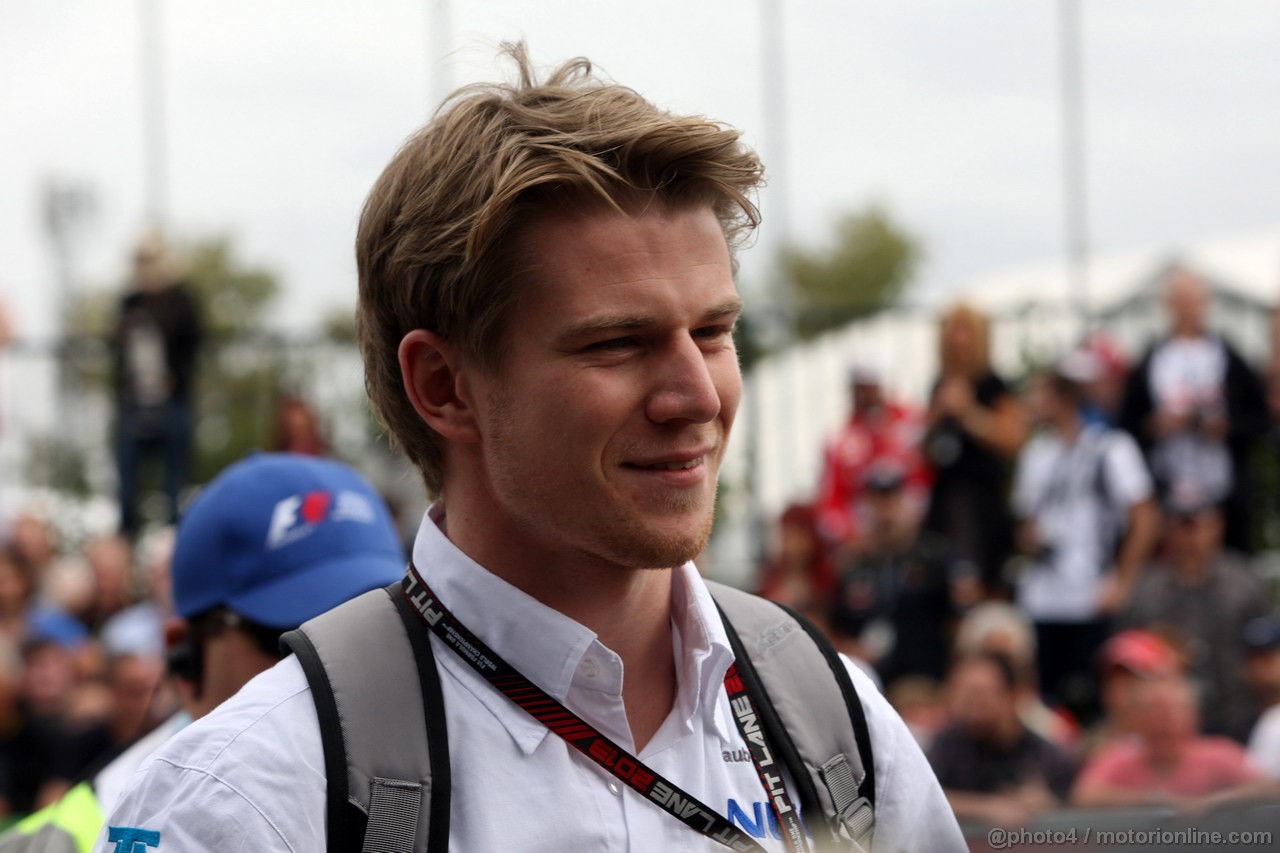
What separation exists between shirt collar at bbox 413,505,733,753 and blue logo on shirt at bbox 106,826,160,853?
0.38 m

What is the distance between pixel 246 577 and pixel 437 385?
0.80 metres

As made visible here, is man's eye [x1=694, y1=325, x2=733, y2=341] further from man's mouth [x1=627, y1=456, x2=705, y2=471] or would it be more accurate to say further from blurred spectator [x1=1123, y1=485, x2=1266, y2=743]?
blurred spectator [x1=1123, y1=485, x2=1266, y2=743]

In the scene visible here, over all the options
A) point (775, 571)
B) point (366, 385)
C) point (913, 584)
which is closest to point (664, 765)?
point (366, 385)

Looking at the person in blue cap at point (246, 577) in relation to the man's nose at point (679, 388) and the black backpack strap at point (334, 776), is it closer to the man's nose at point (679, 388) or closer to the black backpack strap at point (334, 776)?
the black backpack strap at point (334, 776)

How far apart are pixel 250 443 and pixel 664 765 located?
9333 mm

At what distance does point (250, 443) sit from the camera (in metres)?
10.8

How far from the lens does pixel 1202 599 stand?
6812mm

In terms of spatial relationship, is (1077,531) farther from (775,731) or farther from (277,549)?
(775,731)

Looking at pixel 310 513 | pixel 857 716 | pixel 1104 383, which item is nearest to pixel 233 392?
pixel 1104 383

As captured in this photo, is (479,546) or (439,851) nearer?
(439,851)

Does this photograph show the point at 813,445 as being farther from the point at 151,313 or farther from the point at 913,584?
the point at 151,313

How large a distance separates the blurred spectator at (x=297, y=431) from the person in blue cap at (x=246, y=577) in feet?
21.9

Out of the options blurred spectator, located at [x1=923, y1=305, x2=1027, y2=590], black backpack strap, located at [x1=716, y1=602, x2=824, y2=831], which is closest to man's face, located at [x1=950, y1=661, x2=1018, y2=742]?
blurred spectator, located at [x1=923, y1=305, x2=1027, y2=590]

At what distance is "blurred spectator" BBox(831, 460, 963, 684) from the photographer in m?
7.36
